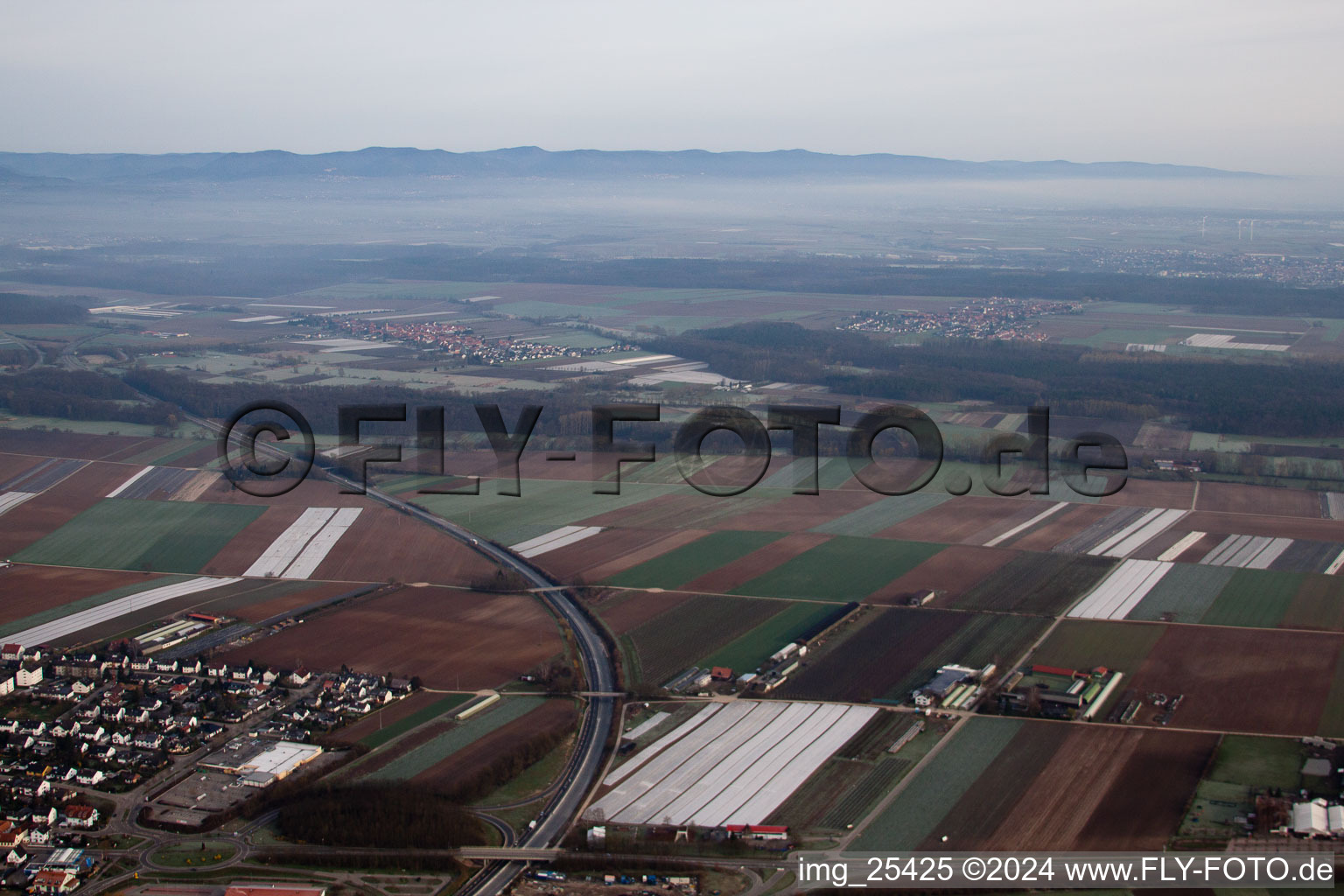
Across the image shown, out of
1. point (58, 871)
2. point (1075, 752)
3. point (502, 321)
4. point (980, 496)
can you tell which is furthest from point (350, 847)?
point (502, 321)

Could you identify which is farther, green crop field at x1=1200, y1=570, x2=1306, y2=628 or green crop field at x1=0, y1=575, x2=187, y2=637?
green crop field at x1=0, y1=575, x2=187, y2=637

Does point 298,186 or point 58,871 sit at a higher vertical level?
point 298,186

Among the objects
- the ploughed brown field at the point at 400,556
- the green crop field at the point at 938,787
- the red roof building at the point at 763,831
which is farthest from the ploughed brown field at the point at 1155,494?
the red roof building at the point at 763,831

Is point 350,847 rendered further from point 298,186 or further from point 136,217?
point 298,186

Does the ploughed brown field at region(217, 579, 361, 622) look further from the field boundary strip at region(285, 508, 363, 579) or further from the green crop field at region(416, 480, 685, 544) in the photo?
the green crop field at region(416, 480, 685, 544)

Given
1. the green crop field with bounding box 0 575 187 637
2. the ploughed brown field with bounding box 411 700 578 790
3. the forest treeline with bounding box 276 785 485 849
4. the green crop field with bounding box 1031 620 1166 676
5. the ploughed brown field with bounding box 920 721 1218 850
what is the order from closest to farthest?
the ploughed brown field with bounding box 920 721 1218 850
the forest treeline with bounding box 276 785 485 849
the ploughed brown field with bounding box 411 700 578 790
the green crop field with bounding box 1031 620 1166 676
the green crop field with bounding box 0 575 187 637

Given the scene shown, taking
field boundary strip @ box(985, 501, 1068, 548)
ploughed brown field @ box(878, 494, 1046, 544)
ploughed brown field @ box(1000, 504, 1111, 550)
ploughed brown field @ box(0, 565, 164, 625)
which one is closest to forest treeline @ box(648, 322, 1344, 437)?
ploughed brown field @ box(1000, 504, 1111, 550)
